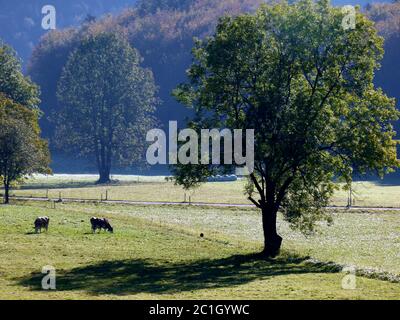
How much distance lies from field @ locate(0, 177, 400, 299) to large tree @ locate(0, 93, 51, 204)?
1031 centimetres

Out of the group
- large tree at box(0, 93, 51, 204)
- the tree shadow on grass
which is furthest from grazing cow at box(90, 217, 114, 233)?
large tree at box(0, 93, 51, 204)

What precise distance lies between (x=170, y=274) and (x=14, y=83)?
236 feet

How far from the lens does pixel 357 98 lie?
48.2 m

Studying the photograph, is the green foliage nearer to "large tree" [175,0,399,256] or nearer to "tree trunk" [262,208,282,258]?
"large tree" [175,0,399,256]

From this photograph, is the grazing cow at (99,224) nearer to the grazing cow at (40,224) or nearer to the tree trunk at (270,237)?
the grazing cow at (40,224)

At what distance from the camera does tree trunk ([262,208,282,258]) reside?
49.3 meters

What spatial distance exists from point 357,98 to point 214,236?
17.9 metres

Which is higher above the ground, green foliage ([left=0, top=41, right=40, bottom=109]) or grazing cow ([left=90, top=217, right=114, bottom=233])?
green foliage ([left=0, top=41, right=40, bottom=109])

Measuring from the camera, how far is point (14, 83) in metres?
106

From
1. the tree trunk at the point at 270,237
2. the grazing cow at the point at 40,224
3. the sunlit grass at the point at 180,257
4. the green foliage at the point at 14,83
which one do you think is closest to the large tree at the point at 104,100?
the green foliage at the point at 14,83

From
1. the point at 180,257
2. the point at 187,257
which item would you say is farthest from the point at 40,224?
the point at 187,257
